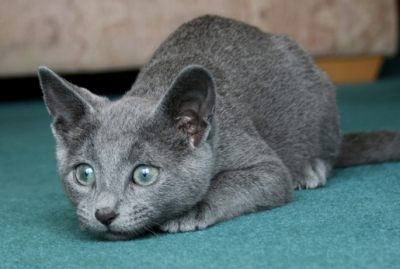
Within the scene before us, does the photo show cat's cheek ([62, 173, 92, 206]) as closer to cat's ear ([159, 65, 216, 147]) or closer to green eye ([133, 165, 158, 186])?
green eye ([133, 165, 158, 186])

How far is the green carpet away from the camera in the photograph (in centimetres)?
160

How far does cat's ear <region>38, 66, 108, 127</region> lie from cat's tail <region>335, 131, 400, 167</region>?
1019 millimetres

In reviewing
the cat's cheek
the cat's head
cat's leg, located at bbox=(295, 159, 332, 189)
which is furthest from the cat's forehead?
cat's leg, located at bbox=(295, 159, 332, 189)

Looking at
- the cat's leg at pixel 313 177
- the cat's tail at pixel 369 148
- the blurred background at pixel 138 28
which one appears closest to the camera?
the cat's leg at pixel 313 177

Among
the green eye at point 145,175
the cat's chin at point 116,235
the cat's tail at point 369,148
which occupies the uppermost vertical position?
the green eye at point 145,175

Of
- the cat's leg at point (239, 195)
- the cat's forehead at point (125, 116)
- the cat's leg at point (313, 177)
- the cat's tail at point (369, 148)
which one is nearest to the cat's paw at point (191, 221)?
the cat's leg at point (239, 195)

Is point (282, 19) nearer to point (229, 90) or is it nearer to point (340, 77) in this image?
point (340, 77)

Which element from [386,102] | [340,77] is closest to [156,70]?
[386,102]

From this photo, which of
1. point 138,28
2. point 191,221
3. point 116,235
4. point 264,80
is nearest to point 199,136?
point 191,221

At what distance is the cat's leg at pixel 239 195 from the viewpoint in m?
1.88

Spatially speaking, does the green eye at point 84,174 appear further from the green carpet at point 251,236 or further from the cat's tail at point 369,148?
the cat's tail at point 369,148

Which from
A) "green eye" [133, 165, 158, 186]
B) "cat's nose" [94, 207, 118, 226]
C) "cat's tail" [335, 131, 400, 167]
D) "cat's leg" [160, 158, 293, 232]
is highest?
"green eye" [133, 165, 158, 186]

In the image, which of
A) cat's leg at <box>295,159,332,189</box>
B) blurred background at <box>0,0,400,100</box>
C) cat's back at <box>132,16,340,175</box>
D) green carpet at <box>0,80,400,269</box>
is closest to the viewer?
green carpet at <box>0,80,400,269</box>

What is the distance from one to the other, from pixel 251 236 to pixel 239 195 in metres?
0.23
